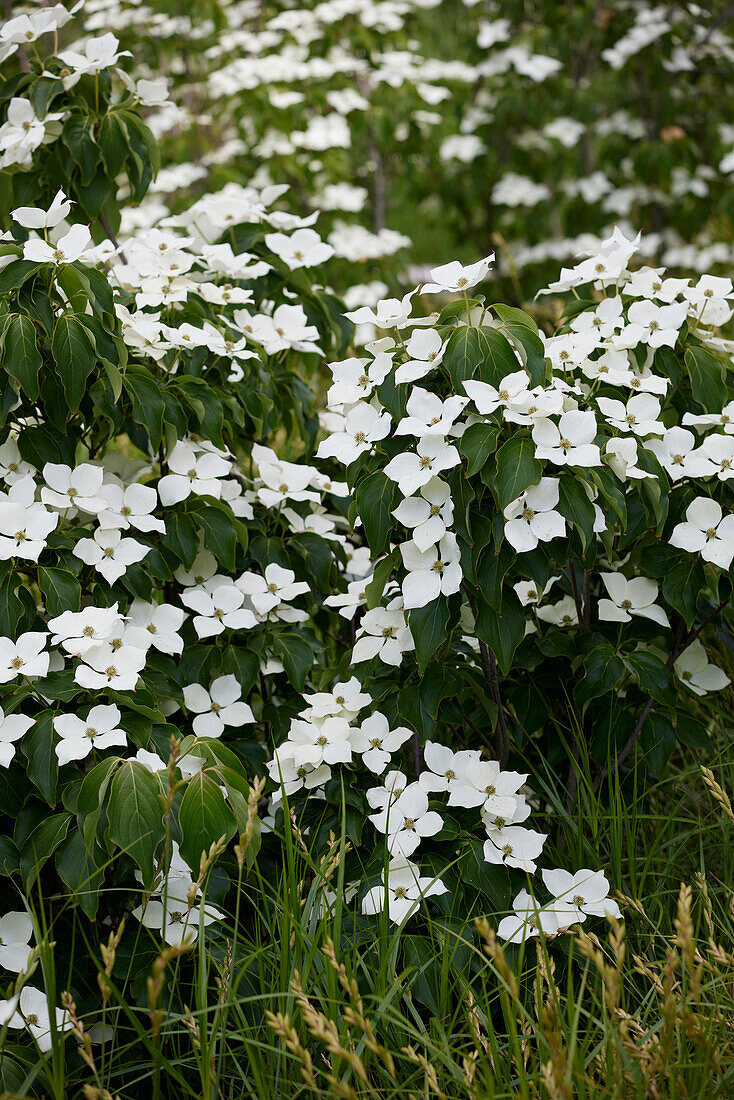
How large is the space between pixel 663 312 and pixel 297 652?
78 centimetres

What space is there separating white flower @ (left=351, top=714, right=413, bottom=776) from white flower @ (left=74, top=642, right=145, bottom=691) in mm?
330

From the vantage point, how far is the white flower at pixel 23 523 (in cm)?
135

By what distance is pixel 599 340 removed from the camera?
4.87ft

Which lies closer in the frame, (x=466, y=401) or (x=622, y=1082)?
(x=622, y=1082)

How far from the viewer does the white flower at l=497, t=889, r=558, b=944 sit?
127 cm

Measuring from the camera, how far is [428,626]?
1.33 meters

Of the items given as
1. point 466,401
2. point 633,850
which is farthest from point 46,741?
point 633,850

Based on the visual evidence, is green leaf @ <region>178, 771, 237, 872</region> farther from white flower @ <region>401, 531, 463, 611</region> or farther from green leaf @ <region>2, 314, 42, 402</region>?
green leaf @ <region>2, 314, 42, 402</region>

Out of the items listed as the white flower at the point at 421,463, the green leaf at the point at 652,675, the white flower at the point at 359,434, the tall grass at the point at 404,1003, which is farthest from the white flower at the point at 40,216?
the green leaf at the point at 652,675

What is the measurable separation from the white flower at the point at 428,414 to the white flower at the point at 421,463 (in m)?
0.02

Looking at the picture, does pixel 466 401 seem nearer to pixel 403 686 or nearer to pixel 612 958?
pixel 403 686

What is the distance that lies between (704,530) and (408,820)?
584 millimetres

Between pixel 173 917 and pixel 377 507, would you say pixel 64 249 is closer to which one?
pixel 377 507

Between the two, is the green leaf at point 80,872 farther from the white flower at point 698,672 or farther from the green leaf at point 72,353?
the white flower at point 698,672
